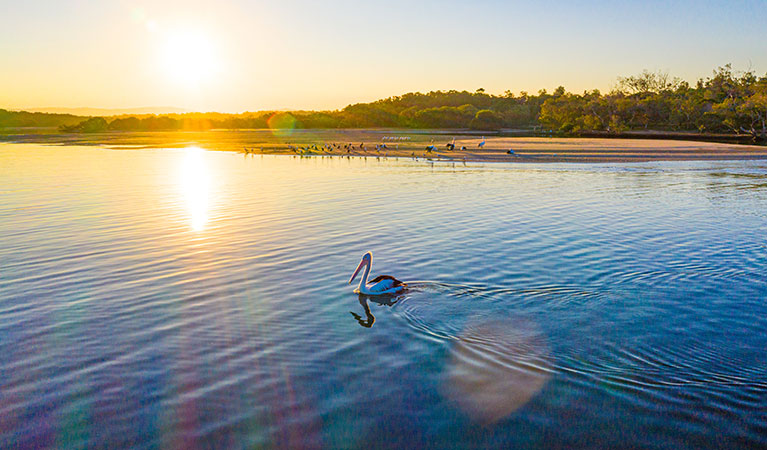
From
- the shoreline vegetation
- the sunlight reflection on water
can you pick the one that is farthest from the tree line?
the sunlight reflection on water

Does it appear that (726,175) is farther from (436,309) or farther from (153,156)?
(153,156)

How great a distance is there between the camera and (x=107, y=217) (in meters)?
20.9

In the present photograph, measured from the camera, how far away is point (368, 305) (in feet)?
36.7

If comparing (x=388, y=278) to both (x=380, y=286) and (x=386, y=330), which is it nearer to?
(x=380, y=286)

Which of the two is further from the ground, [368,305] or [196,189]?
[196,189]

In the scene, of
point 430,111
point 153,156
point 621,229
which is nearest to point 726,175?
point 621,229

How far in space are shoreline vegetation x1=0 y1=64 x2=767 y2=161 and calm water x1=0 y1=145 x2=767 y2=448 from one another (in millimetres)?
32567

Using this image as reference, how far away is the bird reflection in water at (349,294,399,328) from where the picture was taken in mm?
10398

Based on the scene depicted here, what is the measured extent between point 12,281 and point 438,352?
1000 cm

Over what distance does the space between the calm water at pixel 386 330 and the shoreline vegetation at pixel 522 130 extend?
32567 millimetres

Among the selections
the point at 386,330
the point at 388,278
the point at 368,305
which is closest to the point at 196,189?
the point at 388,278

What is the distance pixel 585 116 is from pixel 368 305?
98.3 m

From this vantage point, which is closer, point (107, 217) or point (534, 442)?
point (534, 442)

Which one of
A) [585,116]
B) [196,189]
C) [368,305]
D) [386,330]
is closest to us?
[386,330]
